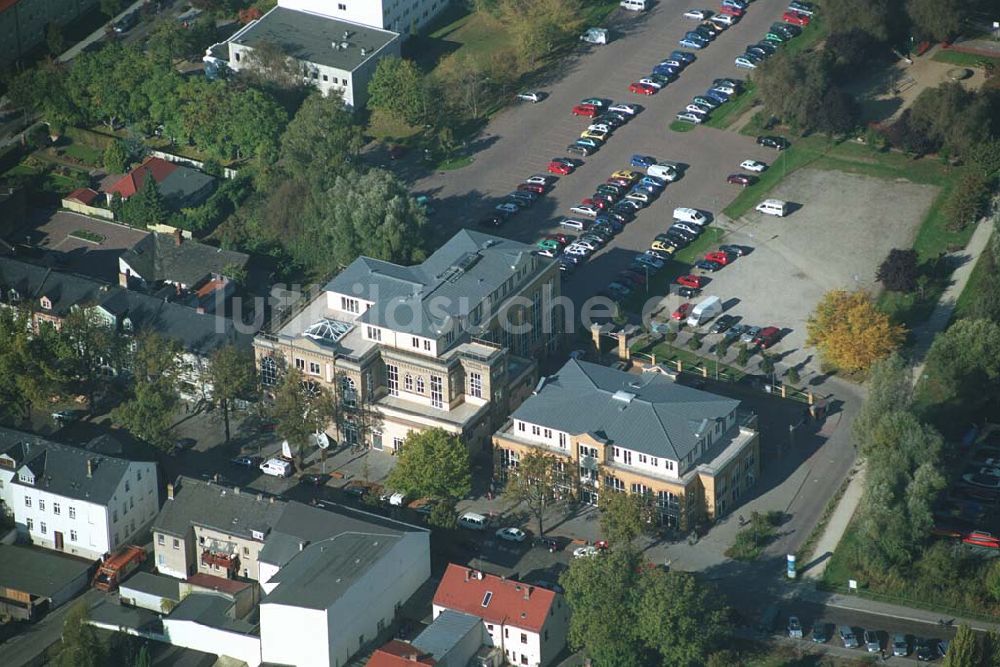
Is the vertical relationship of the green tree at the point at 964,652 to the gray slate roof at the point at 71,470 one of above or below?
above

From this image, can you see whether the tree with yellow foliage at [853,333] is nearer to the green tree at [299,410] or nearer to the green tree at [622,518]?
the green tree at [622,518]

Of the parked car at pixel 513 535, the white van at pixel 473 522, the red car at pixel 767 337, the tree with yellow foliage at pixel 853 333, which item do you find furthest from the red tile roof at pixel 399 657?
the red car at pixel 767 337

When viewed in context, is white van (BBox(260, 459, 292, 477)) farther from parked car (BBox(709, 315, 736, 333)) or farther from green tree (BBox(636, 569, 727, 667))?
parked car (BBox(709, 315, 736, 333))

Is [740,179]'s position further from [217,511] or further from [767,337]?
[217,511]

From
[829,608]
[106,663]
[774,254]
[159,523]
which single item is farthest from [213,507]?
[774,254]

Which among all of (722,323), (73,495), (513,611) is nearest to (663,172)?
(722,323)

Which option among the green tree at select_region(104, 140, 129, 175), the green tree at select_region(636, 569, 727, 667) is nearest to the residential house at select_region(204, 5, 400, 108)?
the green tree at select_region(104, 140, 129, 175)
